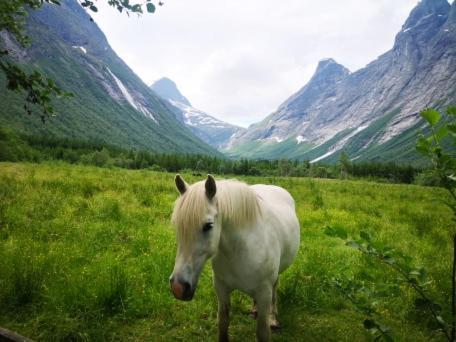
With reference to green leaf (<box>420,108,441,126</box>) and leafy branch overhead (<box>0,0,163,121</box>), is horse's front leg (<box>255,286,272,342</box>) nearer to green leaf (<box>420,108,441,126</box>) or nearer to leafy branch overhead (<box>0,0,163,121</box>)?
green leaf (<box>420,108,441,126</box>)

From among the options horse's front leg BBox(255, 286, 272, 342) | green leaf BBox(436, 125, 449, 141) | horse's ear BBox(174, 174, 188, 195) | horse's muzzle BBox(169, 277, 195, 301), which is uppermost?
green leaf BBox(436, 125, 449, 141)

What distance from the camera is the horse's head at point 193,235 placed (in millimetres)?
3211

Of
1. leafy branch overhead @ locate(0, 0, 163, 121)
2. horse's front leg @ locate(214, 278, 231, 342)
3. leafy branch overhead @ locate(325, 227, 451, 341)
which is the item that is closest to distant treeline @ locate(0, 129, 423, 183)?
leafy branch overhead @ locate(0, 0, 163, 121)

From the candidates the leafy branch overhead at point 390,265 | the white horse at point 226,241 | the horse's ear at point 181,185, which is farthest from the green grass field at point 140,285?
the horse's ear at point 181,185

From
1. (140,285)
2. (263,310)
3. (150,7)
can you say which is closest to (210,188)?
(263,310)

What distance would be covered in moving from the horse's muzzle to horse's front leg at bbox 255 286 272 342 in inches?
46.4

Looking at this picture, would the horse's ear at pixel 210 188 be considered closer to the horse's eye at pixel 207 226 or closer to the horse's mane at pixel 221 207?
the horse's mane at pixel 221 207

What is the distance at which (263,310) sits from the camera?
13.4 feet

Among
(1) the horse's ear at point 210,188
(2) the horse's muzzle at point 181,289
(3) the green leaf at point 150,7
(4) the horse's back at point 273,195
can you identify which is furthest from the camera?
(4) the horse's back at point 273,195

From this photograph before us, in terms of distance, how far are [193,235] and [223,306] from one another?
1.55 meters

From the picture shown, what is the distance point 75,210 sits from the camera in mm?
10086

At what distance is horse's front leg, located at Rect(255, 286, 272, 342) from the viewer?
402cm

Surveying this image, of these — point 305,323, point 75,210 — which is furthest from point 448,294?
point 75,210

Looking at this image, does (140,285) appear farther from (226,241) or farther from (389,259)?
(389,259)
